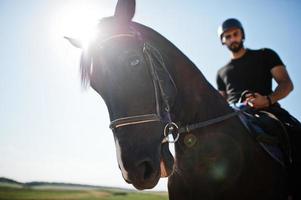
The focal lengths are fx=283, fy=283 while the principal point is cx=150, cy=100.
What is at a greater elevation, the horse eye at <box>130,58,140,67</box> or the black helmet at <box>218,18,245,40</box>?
the black helmet at <box>218,18,245,40</box>

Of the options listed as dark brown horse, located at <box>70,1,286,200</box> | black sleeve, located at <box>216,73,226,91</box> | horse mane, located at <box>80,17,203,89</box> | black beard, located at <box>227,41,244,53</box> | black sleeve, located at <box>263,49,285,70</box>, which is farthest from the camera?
black sleeve, located at <box>216,73,226,91</box>

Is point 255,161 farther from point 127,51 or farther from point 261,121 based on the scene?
point 127,51

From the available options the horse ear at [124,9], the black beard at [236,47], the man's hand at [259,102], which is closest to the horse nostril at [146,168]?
the horse ear at [124,9]

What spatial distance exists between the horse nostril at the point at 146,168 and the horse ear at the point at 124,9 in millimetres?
1779

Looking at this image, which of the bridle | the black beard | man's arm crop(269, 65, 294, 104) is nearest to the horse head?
the bridle

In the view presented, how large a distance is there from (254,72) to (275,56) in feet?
1.46

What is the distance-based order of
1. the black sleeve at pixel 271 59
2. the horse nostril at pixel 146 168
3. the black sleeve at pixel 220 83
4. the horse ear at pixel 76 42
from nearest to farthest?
the horse nostril at pixel 146 168, the horse ear at pixel 76 42, the black sleeve at pixel 271 59, the black sleeve at pixel 220 83

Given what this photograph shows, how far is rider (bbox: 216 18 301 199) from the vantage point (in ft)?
14.4

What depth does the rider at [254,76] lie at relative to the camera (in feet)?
14.4

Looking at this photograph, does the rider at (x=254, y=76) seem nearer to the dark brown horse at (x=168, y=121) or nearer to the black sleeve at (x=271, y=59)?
the black sleeve at (x=271, y=59)

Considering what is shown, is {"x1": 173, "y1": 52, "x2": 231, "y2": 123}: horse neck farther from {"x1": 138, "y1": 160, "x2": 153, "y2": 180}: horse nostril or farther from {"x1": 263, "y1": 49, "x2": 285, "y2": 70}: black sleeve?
{"x1": 263, "y1": 49, "x2": 285, "y2": 70}: black sleeve

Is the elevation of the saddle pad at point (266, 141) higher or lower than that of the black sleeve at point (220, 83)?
lower

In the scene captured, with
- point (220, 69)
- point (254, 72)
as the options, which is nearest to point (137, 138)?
point (254, 72)

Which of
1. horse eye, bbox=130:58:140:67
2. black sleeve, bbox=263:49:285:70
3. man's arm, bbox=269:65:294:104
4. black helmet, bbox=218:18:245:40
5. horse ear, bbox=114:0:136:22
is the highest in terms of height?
black helmet, bbox=218:18:245:40
